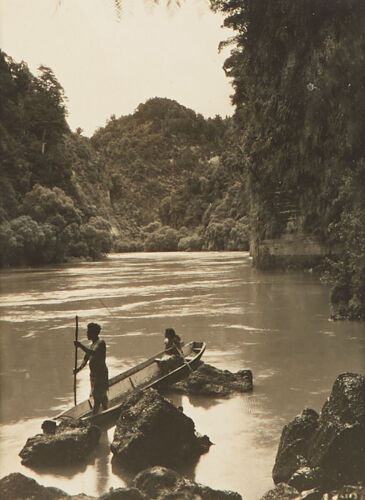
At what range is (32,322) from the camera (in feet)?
54.7

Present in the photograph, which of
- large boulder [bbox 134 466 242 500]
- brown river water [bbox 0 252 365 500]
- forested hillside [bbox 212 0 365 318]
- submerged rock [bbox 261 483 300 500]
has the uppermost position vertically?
forested hillside [bbox 212 0 365 318]

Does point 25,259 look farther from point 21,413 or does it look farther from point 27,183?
point 21,413

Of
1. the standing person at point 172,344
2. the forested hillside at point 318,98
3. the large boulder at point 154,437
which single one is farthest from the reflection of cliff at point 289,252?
the large boulder at point 154,437

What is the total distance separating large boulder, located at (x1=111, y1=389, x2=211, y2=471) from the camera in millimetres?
5844

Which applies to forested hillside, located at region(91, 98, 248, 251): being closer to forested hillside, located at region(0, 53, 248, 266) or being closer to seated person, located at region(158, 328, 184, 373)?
forested hillside, located at region(0, 53, 248, 266)

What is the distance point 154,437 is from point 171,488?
1062 mm

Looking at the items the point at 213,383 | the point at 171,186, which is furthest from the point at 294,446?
the point at 171,186

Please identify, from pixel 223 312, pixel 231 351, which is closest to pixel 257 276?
pixel 223 312

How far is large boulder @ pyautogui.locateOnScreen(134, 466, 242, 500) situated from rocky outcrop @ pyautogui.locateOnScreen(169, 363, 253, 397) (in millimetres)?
3586

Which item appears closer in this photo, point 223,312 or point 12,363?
point 12,363

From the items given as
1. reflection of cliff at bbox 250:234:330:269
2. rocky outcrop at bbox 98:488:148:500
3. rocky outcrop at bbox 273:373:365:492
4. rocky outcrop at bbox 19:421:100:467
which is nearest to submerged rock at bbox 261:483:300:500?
rocky outcrop at bbox 273:373:365:492

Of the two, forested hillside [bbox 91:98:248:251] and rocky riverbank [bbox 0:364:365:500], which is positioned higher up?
forested hillside [bbox 91:98:248:251]

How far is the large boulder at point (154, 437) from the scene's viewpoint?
5844mm

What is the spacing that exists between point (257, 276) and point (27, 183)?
30.3m
